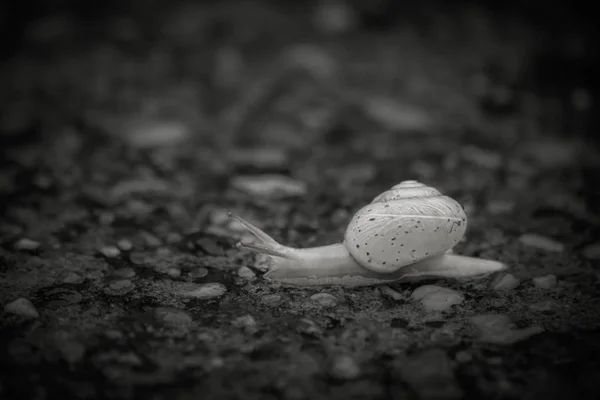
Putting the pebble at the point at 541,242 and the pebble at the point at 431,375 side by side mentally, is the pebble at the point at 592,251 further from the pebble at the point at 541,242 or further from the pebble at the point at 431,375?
the pebble at the point at 431,375

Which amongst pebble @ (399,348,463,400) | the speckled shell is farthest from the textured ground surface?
the speckled shell

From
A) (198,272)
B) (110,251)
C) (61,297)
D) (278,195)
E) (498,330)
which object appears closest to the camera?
(498,330)

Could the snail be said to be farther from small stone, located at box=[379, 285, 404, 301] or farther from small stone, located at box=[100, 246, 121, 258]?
small stone, located at box=[100, 246, 121, 258]

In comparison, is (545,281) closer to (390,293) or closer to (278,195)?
(390,293)

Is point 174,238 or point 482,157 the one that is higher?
point 482,157

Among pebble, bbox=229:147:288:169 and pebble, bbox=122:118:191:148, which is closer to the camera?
pebble, bbox=229:147:288:169

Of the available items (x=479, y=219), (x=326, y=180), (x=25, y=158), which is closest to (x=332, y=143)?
(x=326, y=180)

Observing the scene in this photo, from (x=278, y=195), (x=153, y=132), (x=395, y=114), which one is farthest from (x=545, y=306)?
(x=153, y=132)
